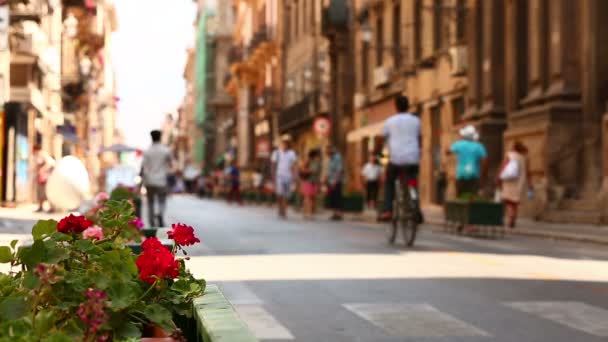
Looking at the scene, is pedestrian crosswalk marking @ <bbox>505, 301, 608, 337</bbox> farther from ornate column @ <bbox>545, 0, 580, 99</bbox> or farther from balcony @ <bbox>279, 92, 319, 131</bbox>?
balcony @ <bbox>279, 92, 319, 131</bbox>

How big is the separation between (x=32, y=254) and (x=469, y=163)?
15711 millimetres

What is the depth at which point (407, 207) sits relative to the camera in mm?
14445

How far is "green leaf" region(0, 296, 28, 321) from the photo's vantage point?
10.7 ft

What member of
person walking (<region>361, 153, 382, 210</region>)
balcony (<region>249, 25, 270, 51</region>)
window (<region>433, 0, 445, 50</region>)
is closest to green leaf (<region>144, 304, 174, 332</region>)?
person walking (<region>361, 153, 382, 210</region>)

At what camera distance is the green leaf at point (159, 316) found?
3.56 m

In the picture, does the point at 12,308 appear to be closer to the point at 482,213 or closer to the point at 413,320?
the point at 413,320

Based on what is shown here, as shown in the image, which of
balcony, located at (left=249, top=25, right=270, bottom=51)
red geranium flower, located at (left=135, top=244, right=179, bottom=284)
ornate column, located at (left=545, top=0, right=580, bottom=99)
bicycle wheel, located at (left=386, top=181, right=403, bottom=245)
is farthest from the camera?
balcony, located at (left=249, top=25, right=270, bottom=51)

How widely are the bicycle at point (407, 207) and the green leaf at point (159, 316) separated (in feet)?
35.3

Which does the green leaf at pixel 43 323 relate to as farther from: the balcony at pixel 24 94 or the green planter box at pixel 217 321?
the balcony at pixel 24 94

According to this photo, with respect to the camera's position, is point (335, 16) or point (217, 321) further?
point (335, 16)

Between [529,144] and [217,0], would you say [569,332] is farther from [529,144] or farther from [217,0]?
[217,0]

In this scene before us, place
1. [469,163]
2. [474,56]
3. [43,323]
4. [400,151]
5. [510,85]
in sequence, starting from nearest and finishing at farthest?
1. [43,323]
2. [400,151]
3. [469,163]
4. [510,85]
5. [474,56]

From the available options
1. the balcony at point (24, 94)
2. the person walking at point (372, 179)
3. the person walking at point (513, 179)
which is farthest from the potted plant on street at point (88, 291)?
the balcony at point (24, 94)

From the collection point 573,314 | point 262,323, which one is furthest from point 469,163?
point 262,323
